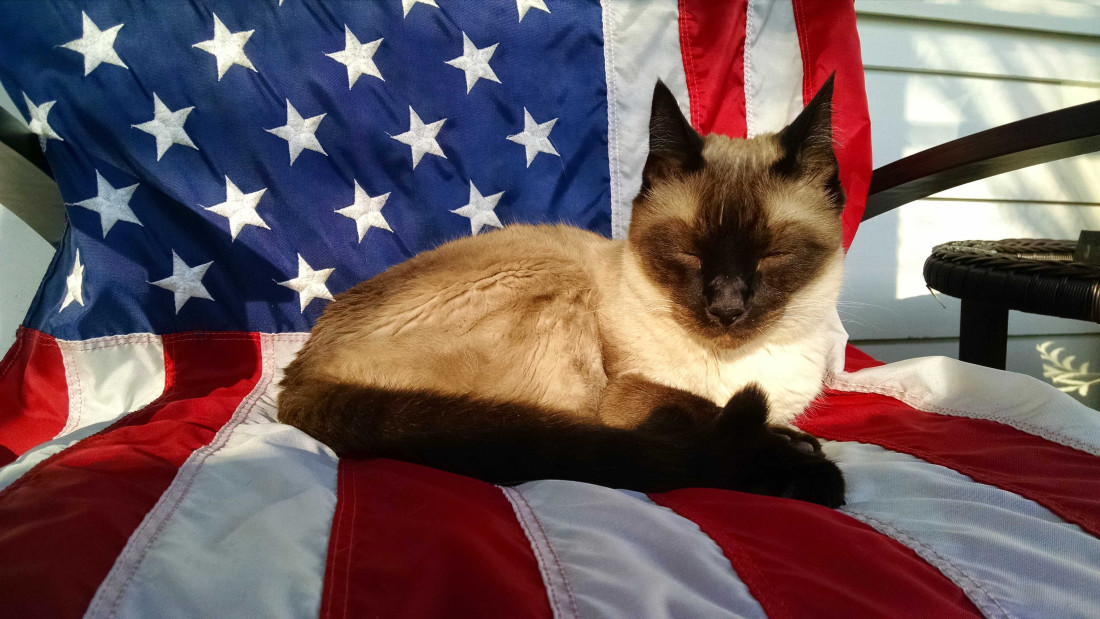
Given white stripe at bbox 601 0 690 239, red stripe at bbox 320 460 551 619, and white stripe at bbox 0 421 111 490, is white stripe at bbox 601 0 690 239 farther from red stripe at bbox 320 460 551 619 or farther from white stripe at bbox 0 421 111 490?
white stripe at bbox 0 421 111 490

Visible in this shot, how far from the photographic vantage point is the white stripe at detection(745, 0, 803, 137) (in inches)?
80.8

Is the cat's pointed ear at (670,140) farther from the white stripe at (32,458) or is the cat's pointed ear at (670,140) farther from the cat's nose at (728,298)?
the white stripe at (32,458)

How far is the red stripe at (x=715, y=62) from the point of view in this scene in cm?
202

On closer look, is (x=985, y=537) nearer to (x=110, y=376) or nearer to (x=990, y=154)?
(x=990, y=154)

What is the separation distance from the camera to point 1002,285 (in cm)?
169

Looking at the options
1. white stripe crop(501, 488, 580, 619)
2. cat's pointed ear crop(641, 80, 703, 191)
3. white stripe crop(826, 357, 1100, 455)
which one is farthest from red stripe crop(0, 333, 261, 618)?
white stripe crop(826, 357, 1100, 455)

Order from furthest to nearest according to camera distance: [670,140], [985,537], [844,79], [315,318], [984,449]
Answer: [844,79] → [315,318] → [670,140] → [984,449] → [985,537]

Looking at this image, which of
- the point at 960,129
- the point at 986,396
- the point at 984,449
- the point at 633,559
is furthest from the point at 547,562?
the point at 960,129

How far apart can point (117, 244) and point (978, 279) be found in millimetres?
2606

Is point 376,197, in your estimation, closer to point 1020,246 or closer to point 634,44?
point 634,44

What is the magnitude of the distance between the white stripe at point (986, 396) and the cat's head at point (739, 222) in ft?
1.37

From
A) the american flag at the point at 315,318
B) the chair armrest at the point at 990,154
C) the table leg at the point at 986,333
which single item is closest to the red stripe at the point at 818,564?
the american flag at the point at 315,318

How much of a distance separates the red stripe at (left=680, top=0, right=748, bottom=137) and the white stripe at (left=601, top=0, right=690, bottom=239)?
4 cm

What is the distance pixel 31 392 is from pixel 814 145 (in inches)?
82.7
